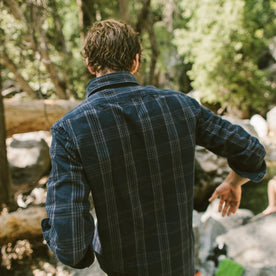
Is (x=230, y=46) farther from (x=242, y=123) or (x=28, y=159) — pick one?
(x=28, y=159)

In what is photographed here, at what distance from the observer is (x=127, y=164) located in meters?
0.88

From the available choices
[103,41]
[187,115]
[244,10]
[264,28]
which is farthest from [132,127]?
[264,28]

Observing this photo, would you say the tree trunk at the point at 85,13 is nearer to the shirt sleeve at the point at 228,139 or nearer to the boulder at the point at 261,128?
the shirt sleeve at the point at 228,139

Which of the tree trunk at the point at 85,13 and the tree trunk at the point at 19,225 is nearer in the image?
the tree trunk at the point at 19,225

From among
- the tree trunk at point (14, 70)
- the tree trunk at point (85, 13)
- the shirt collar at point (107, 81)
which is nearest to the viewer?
the shirt collar at point (107, 81)

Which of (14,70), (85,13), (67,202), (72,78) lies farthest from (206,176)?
(14,70)

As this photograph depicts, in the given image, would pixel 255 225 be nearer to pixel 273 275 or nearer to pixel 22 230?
pixel 273 275

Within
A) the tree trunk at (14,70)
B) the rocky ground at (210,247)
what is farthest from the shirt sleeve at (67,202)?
the tree trunk at (14,70)

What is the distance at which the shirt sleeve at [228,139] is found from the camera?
38.6 inches

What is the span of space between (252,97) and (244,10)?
388cm

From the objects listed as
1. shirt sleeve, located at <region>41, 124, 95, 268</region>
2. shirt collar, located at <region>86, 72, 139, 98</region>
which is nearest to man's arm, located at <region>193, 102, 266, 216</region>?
shirt collar, located at <region>86, 72, 139, 98</region>

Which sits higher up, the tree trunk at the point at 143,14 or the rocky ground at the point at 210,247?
the tree trunk at the point at 143,14

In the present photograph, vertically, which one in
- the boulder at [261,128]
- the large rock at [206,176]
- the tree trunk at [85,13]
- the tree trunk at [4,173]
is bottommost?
the boulder at [261,128]

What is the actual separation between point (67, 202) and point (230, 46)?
1146 cm
